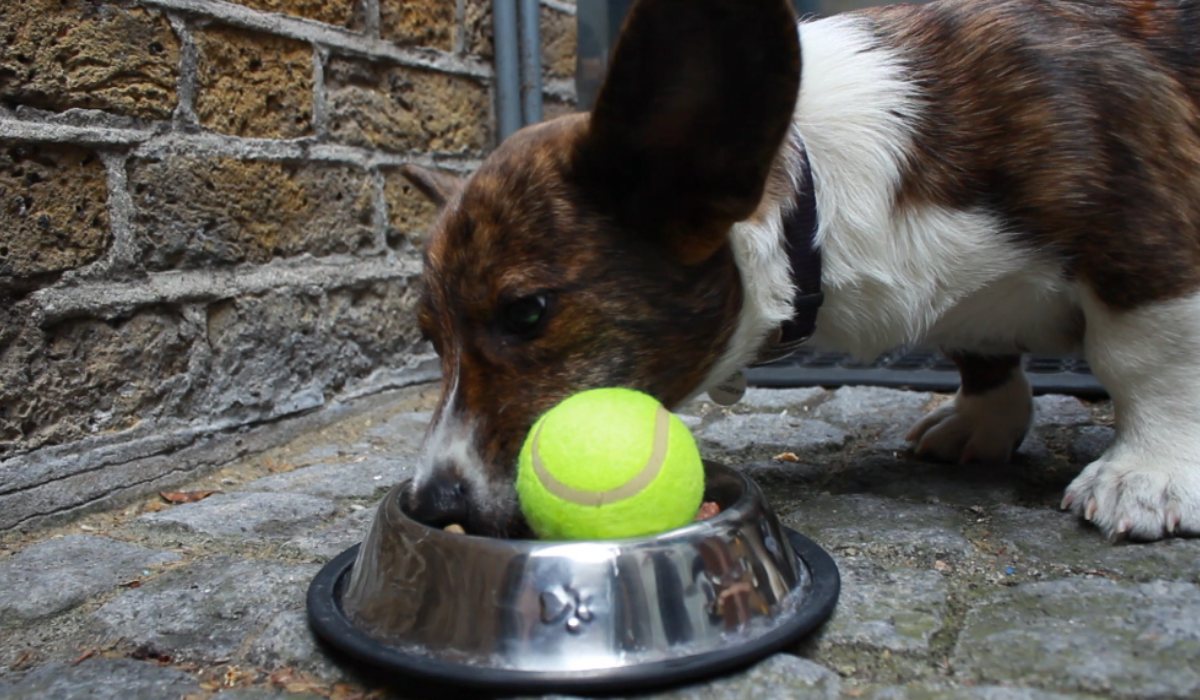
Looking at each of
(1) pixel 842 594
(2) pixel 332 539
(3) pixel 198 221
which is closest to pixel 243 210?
(3) pixel 198 221

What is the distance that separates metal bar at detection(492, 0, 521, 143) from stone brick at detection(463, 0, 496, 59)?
26 millimetres

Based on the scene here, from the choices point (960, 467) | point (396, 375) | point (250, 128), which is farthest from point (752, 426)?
point (250, 128)

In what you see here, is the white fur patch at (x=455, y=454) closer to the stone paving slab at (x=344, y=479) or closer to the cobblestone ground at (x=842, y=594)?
the cobblestone ground at (x=842, y=594)

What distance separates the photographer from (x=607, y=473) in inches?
66.7

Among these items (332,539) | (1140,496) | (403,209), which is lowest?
(332,539)

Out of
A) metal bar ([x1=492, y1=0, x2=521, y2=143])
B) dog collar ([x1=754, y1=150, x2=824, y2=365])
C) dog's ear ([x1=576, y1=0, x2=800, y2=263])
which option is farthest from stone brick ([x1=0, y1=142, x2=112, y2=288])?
metal bar ([x1=492, y1=0, x2=521, y2=143])

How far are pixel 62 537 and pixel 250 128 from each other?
134cm

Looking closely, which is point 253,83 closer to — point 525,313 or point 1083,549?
point 525,313

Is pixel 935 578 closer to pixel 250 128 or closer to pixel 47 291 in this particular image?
pixel 47 291

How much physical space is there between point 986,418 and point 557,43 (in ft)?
8.80

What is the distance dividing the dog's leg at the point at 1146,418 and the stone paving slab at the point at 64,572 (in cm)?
199

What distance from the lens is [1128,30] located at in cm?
230

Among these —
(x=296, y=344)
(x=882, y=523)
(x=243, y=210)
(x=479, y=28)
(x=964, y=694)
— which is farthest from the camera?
(x=479, y=28)

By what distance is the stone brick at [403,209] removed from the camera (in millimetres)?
3824
